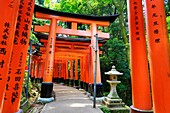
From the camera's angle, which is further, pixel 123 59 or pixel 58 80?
pixel 58 80

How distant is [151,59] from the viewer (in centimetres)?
308

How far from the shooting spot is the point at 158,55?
2957mm

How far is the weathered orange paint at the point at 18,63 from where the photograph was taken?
2.89 metres

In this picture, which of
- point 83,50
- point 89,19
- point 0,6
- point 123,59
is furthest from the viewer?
point 123,59

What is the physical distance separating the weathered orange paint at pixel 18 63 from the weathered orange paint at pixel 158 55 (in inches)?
103

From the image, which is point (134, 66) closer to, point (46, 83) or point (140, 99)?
point (140, 99)

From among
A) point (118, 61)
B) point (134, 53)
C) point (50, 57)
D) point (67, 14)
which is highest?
point (67, 14)

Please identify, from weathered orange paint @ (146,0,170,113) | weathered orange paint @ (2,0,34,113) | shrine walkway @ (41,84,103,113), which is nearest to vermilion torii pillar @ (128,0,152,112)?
weathered orange paint @ (146,0,170,113)

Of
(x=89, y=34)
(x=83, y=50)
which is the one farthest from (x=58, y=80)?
(x=89, y=34)

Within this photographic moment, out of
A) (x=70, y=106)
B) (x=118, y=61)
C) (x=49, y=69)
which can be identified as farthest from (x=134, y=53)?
(x=118, y=61)

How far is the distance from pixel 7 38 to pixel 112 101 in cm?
696

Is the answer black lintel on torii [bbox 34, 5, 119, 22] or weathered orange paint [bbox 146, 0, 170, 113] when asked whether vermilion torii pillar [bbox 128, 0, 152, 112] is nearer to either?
weathered orange paint [bbox 146, 0, 170, 113]

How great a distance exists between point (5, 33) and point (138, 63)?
3016 mm

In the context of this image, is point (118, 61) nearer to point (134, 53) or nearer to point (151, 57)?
point (134, 53)
